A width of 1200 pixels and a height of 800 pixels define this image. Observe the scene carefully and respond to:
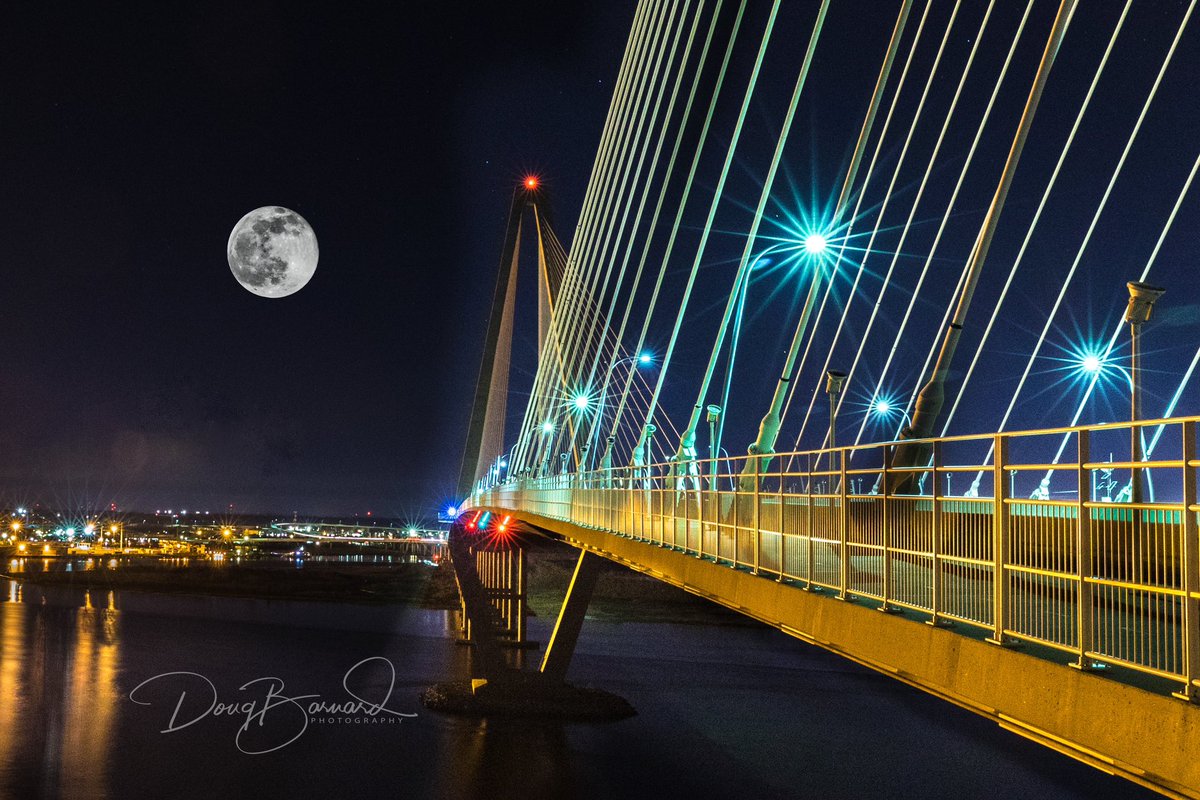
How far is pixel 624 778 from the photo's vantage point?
24047mm

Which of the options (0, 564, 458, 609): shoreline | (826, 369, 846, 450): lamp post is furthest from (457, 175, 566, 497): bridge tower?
(826, 369, 846, 450): lamp post

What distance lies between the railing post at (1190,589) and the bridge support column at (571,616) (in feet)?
61.8

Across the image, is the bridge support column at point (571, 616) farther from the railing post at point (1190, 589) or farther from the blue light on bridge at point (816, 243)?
the railing post at point (1190, 589)

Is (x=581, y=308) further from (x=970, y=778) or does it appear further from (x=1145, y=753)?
(x=1145, y=753)

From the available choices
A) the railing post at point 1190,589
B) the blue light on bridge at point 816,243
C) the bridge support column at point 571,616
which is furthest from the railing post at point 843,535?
the bridge support column at point 571,616

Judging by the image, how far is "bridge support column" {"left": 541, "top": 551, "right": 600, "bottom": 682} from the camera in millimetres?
24384

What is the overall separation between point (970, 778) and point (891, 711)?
804cm

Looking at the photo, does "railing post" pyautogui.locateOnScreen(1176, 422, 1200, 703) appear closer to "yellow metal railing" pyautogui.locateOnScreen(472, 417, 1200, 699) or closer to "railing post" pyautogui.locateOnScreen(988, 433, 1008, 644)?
"yellow metal railing" pyautogui.locateOnScreen(472, 417, 1200, 699)

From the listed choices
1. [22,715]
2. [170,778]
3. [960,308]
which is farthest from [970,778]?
[22,715]

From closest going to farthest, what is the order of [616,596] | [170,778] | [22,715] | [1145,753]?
[1145,753], [170,778], [22,715], [616,596]

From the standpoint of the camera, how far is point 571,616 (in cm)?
2812

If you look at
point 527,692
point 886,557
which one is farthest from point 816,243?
point 527,692

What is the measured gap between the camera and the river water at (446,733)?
2339cm

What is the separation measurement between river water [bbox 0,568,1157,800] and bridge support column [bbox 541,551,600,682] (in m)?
1.78
